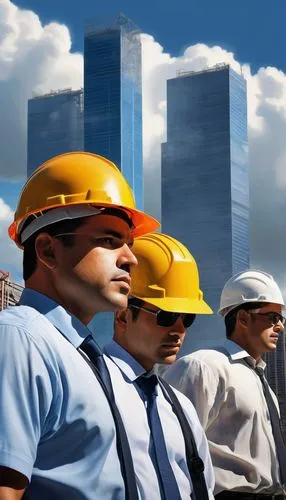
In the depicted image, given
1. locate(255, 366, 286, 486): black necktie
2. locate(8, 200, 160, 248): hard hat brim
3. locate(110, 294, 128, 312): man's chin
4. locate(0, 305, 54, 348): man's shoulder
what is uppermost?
locate(8, 200, 160, 248): hard hat brim

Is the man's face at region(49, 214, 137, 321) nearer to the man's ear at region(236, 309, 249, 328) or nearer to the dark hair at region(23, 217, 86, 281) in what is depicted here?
the dark hair at region(23, 217, 86, 281)

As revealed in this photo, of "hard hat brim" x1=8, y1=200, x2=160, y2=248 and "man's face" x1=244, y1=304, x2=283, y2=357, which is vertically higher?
"hard hat brim" x1=8, y1=200, x2=160, y2=248

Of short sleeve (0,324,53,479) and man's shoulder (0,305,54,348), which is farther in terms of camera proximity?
man's shoulder (0,305,54,348)

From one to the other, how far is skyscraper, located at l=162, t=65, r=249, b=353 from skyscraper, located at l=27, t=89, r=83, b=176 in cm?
1644

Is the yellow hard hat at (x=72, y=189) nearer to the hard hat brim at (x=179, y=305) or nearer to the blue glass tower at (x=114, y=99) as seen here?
the hard hat brim at (x=179, y=305)

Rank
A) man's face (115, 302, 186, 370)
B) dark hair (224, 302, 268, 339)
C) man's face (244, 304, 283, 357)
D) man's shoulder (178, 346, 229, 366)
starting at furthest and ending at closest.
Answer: dark hair (224, 302, 268, 339)
man's face (244, 304, 283, 357)
man's shoulder (178, 346, 229, 366)
man's face (115, 302, 186, 370)

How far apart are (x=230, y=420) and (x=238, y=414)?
0.18 ft

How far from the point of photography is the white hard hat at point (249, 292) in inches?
206

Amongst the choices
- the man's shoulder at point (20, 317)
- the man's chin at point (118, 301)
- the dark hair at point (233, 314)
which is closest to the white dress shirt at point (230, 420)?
the dark hair at point (233, 314)

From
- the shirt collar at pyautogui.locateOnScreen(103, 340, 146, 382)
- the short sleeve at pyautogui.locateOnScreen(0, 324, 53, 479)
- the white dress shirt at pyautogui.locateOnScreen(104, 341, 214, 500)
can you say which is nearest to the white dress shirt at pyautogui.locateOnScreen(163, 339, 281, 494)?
the shirt collar at pyautogui.locateOnScreen(103, 340, 146, 382)

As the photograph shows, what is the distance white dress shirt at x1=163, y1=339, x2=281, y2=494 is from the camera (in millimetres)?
→ 4582

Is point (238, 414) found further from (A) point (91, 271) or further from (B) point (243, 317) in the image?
(A) point (91, 271)

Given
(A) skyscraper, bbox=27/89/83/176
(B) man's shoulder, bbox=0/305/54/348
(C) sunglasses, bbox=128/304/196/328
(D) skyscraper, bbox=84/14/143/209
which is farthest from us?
(A) skyscraper, bbox=27/89/83/176

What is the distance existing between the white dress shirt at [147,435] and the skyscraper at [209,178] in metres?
138
